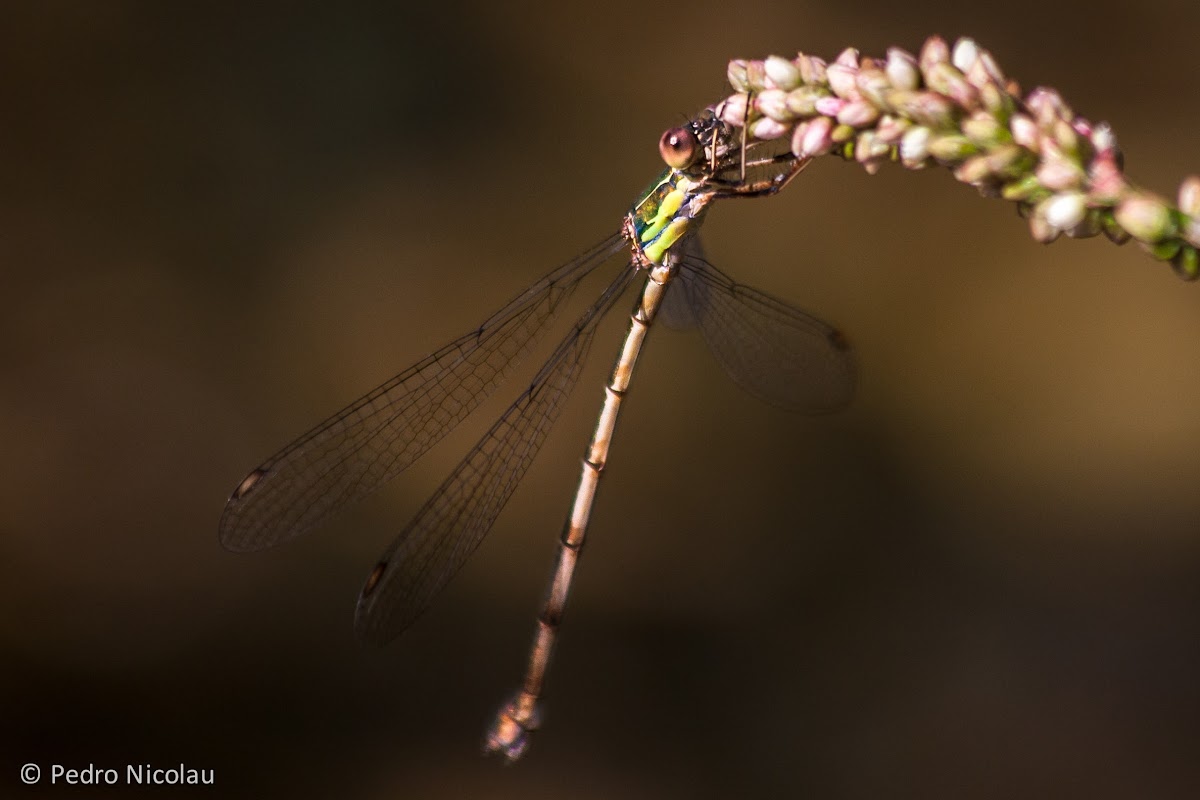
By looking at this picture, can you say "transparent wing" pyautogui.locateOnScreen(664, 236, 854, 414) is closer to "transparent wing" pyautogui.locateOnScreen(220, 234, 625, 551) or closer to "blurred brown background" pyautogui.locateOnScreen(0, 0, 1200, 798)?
"transparent wing" pyautogui.locateOnScreen(220, 234, 625, 551)

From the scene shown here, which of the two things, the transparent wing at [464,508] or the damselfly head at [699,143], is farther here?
the transparent wing at [464,508]

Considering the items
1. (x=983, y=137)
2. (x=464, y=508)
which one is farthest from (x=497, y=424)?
(x=983, y=137)

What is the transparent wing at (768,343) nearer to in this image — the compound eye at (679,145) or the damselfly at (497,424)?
the damselfly at (497,424)

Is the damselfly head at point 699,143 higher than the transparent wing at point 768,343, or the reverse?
the transparent wing at point 768,343

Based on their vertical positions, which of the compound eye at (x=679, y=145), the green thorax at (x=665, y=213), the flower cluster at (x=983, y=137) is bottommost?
the flower cluster at (x=983, y=137)

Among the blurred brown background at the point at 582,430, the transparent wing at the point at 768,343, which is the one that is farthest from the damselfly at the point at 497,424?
the blurred brown background at the point at 582,430

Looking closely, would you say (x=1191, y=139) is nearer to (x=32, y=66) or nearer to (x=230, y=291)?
(x=230, y=291)

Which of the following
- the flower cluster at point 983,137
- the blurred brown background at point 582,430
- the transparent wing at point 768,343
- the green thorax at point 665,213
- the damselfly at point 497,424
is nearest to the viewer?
the flower cluster at point 983,137
